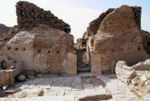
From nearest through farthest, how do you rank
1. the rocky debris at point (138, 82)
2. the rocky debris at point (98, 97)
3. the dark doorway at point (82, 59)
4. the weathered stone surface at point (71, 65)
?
the rocky debris at point (138, 82)
the rocky debris at point (98, 97)
the weathered stone surface at point (71, 65)
the dark doorway at point (82, 59)

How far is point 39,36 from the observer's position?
9.68 m

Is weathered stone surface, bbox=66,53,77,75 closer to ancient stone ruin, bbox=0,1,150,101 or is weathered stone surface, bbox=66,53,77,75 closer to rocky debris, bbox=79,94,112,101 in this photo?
ancient stone ruin, bbox=0,1,150,101

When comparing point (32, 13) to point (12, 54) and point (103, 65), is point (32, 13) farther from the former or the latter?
point (103, 65)

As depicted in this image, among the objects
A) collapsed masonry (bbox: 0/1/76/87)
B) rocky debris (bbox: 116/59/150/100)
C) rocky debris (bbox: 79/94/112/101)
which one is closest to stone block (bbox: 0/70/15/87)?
collapsed masonry (bbox: 0/1/76/87)

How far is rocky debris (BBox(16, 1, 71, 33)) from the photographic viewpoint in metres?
10.3

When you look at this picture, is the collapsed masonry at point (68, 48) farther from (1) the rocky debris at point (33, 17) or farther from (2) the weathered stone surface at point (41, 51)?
(1) the rocky debris at point (33, 17)

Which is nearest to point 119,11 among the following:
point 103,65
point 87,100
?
point 103,65

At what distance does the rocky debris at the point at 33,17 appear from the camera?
404 inches

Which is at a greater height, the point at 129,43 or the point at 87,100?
the point at 129,43

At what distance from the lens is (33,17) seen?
10320mm

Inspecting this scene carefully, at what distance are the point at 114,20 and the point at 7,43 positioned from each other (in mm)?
6983

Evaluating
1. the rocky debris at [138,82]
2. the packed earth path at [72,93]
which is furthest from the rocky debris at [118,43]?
the packed earth path at [72,93]

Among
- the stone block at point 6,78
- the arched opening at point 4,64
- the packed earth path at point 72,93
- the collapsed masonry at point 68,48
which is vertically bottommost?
the packed earth path at point 72,93

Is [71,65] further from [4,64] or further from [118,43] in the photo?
[4,64]
